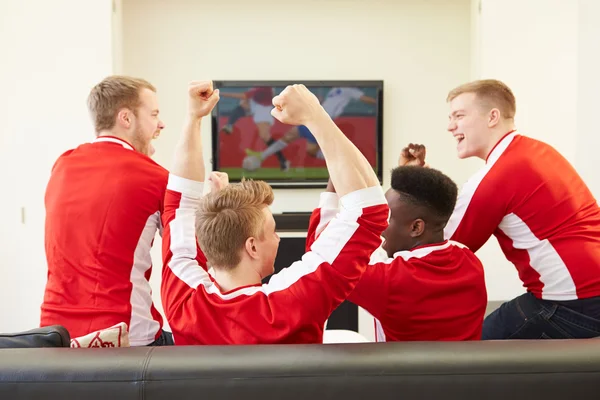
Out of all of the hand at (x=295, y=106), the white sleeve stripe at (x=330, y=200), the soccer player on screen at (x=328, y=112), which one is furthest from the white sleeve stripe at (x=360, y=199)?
the soccer player on screen at (x=328, y=112)

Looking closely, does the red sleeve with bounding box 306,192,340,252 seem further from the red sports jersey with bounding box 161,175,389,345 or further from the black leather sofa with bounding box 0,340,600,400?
the black leather sofa with bounding box 0,340,600,400

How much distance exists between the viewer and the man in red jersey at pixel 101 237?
1.95 m

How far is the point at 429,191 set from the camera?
1828 millimetres

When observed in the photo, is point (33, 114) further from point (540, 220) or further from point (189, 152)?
point (540, 220)

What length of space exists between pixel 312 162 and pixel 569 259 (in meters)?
4.31

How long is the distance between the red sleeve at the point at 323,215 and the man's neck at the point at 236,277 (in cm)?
16

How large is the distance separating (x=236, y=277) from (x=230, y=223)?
0.39 feet

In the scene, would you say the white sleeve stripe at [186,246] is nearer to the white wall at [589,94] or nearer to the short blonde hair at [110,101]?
the short blonde hair at [110,101]

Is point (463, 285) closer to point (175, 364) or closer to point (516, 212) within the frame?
point (516, 212)

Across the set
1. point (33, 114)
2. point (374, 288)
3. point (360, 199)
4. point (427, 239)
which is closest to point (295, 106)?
point (360, 199)

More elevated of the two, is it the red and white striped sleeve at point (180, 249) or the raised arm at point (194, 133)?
the raised arm at point (194, 133)

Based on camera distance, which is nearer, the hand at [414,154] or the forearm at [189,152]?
the forearm at [189,152]

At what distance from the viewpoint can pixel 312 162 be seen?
6348mm

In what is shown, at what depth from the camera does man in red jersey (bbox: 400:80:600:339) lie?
7.00 ft
